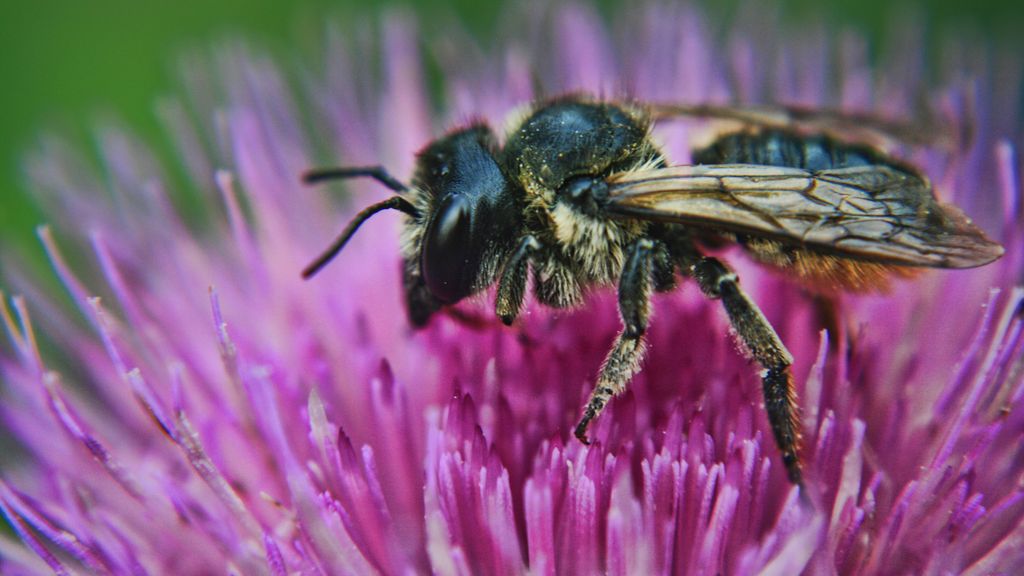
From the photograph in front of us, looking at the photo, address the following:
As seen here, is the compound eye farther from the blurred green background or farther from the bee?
the blurred green background

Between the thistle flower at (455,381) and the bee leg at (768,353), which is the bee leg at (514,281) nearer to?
the thistle flower at (455,381)

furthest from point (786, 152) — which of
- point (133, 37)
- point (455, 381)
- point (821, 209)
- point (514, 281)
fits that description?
point (133, 37)

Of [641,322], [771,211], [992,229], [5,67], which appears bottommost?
[992,229]

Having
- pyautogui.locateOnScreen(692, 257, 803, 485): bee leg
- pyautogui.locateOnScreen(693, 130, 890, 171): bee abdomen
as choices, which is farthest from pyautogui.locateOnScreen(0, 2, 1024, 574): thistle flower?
pyautogui.locateOnScreen(693, 130, 890, 171): bee abdomen

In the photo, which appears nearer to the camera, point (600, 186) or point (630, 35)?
point (600, 186)

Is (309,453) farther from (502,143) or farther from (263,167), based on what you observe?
(263,167)

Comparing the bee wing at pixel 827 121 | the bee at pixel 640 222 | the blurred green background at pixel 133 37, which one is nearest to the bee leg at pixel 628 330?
the bee at pixel 640 222

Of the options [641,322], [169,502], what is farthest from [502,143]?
[169,502]
